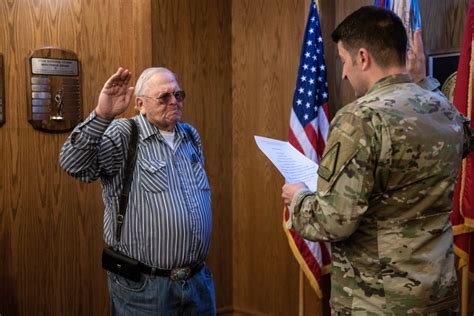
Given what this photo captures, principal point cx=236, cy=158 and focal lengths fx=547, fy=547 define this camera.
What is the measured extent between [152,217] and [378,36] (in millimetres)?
1057

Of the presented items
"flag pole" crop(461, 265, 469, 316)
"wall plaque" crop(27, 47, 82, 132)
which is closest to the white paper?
"flag pole" crop(461, 265, 469, 316)

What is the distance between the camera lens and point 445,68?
2.70m

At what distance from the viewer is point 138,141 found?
2102 mm

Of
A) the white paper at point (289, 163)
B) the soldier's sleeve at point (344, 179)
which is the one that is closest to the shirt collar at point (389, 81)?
the soldier's sleeve at point (344, 179)

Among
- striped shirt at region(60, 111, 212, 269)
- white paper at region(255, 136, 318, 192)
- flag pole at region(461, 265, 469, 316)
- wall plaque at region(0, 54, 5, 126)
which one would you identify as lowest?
flag pole at region(461, 265, 469, 316)

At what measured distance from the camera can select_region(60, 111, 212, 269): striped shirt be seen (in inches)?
79.7

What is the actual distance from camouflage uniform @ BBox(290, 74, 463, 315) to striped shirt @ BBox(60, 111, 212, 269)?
0.69m

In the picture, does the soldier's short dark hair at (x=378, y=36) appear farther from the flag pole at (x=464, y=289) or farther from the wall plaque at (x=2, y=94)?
the wall plaque at (x=2, y=94)

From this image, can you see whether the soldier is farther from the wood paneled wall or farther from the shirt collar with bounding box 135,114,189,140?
the wood paneled wall

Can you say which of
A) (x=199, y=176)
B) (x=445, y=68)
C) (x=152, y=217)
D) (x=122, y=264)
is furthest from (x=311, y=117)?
(x=122, y=264)

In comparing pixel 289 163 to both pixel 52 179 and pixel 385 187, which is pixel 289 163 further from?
Answer: pixel 52 179

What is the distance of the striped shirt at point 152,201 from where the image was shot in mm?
2025

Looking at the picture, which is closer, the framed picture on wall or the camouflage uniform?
the camouflage uniform

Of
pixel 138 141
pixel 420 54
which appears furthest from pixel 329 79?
pixel 138 141
